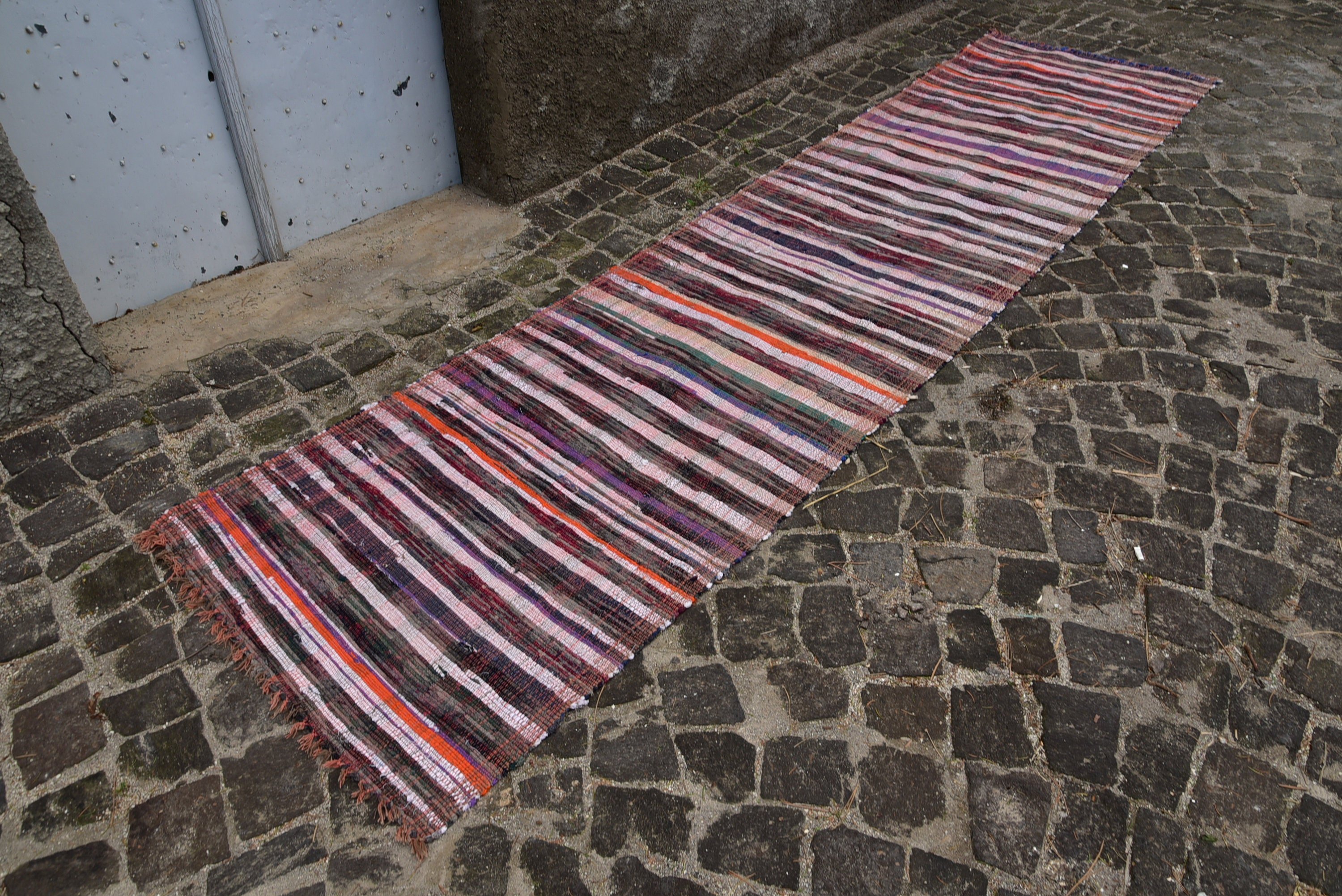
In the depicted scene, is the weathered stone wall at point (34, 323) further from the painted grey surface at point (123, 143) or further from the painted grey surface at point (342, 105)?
the painted grey surface at point (342, 105)

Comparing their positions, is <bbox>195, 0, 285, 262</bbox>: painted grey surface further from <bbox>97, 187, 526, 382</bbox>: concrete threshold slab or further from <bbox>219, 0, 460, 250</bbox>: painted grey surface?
<bbox>97, 187, 526, 382</bbox>: concrete threshold slab

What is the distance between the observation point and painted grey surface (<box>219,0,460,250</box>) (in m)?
3.74

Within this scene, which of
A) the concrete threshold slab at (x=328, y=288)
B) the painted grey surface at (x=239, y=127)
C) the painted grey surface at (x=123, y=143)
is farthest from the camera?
the concrete threshold slab at (x=328, y=288)

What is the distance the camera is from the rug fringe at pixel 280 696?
225 cm

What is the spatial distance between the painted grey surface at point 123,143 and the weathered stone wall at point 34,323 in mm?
373

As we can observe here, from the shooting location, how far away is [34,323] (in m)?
3.13

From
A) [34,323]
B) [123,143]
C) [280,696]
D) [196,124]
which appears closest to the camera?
[280,696]

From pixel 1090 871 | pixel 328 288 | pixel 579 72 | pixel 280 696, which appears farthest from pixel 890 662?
pixel 579 72

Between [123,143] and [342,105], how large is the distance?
96 cm

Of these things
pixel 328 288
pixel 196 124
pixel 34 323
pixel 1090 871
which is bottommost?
pixel 1090 871

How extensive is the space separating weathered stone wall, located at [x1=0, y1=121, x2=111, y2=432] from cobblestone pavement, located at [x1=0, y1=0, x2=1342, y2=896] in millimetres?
123

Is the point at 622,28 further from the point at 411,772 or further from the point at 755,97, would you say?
the point at 411,772

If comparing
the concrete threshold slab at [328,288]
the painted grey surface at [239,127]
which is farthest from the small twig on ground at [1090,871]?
the painted grey surface at [239,127]

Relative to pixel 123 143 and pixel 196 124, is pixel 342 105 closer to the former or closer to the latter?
pixel 196 124
